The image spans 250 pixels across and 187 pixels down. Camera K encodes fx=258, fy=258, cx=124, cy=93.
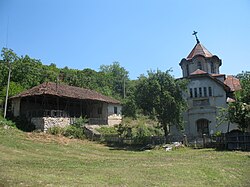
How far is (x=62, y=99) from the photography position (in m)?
37.8

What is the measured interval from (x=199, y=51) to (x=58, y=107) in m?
22.8

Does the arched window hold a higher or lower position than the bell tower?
lower

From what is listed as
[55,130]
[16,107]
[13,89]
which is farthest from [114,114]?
[13,89]

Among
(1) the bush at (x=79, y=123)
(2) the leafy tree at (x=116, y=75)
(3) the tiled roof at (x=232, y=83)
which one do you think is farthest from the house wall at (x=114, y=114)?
(2) the leafy tree at (x=116, y=75)

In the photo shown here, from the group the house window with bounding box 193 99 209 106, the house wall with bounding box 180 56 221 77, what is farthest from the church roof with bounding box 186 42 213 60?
the house window with bounding box 193 99 209 106

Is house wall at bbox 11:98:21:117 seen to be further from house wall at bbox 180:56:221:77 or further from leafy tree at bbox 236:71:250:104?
leafy tree at bbox 236:71:250:104

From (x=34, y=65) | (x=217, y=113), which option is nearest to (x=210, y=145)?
(x=217, y=113)

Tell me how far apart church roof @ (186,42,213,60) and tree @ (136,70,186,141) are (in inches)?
369

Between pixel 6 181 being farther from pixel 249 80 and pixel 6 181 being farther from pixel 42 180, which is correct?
pixel 249 80

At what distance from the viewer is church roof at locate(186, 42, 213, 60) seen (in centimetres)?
3908

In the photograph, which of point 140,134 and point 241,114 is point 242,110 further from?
point 140,134

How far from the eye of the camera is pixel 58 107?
3738 cm

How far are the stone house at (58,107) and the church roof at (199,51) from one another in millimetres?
14420

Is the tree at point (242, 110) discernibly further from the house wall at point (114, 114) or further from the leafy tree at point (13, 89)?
the leafy tree at point (13, 89)
